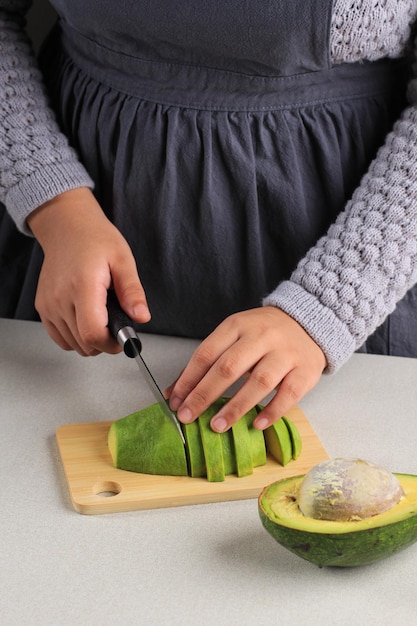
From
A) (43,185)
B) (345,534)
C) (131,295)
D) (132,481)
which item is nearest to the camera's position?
(345,534)

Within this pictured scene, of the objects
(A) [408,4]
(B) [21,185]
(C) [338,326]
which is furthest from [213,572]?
(A) [408,4]

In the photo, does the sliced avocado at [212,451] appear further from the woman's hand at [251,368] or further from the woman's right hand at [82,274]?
the woman's right hand at [82,274]

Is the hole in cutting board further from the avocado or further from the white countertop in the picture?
the avocado

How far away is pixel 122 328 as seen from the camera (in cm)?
89

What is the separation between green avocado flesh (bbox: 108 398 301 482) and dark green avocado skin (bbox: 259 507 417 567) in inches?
5.4

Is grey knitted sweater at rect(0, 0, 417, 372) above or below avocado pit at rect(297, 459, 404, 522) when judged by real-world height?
above

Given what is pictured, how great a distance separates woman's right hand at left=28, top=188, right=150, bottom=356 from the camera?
3.01ft

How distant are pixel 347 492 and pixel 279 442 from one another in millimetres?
150

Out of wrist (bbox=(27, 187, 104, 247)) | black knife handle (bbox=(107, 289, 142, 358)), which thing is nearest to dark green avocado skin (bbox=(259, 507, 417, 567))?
black knife handle (bbox=(107, 289, 142, 358))

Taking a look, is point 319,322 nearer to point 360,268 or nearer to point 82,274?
point 360,268

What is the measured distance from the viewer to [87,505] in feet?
2.56

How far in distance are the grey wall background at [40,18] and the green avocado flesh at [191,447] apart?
88cm

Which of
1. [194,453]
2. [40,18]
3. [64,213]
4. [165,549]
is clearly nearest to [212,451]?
[194,453]

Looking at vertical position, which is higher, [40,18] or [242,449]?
[40,18]
